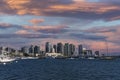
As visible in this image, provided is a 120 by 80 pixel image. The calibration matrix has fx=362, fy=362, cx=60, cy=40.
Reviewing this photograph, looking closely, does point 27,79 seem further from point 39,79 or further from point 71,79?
point 71,79

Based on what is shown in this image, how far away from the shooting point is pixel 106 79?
349ft

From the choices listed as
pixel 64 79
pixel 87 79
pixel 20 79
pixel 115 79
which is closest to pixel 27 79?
pixel 20 79

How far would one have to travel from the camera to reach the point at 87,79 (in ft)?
348

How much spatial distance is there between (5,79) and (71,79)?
1903cm

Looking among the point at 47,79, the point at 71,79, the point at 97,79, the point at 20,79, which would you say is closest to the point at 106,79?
the point at 97,79

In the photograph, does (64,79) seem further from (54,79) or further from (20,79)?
(20,79)

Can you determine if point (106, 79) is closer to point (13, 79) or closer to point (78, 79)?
point (78, 79)

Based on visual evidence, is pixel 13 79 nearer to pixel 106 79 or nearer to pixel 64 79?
pixel 64 79

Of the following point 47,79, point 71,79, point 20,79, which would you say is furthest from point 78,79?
point 20,79

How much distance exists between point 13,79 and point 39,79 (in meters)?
7.65

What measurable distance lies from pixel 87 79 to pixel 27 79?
17.5 metres

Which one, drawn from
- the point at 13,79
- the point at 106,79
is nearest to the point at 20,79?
the point at 13,79

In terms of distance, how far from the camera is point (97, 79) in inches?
4151

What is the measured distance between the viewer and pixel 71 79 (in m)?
106
